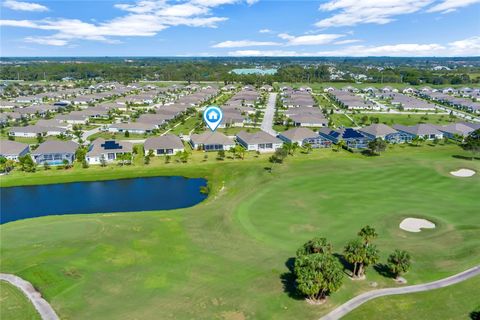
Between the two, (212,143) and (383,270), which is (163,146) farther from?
(383,270)

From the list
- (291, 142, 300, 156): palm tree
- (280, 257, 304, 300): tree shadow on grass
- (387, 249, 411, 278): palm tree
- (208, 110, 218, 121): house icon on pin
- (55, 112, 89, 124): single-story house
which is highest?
(208, 110, 218, 121): house icon on pin

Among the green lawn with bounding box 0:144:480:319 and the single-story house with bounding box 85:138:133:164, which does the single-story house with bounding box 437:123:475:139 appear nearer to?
the green lawn with bounding box 0:144:480:319

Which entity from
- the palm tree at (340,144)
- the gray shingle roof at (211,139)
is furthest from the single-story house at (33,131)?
the palm tree at (340,144)

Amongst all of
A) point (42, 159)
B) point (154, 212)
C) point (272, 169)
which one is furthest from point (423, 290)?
point (42, 159)

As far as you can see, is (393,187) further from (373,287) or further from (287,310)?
(287,310)

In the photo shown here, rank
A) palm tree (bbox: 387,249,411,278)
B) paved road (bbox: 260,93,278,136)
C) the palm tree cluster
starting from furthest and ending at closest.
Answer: paved road (bbox: 260,93,278,136), palm tree (bbox: 387,249,411,278), the palm tree cluster

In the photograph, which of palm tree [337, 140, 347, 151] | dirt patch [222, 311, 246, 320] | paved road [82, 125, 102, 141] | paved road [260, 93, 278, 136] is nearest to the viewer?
dirt patch [222, 311, 246, 320]

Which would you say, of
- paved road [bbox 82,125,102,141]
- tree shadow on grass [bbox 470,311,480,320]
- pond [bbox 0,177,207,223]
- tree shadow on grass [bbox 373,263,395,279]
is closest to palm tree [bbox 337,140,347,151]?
pond [bbox 0,177,207,223]

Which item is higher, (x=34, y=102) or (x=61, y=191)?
(x=34, y=102)
